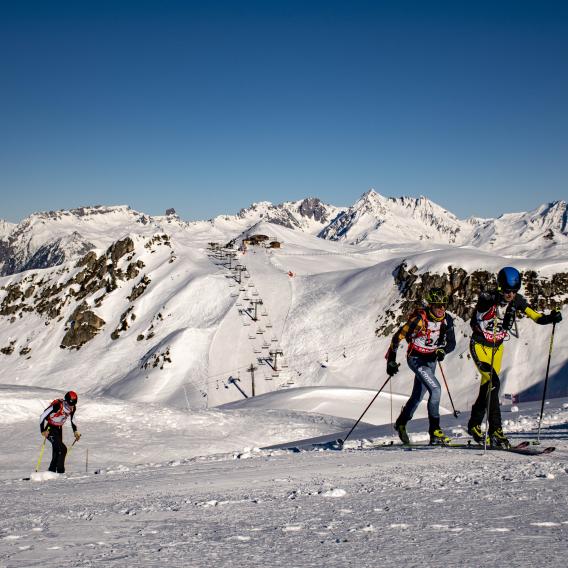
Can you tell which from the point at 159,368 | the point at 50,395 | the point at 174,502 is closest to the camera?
the point at 174,502

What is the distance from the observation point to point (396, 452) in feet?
34.6

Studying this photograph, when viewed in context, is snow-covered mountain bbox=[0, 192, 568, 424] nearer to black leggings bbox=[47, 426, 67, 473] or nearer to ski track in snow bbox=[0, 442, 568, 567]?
black leggings bbox=[47, 426, 67, 473]

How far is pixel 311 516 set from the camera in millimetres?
5918

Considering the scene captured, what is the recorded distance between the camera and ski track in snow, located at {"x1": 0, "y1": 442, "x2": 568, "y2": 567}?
14.9ft

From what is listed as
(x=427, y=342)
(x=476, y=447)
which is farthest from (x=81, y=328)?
(x=476, y=447)

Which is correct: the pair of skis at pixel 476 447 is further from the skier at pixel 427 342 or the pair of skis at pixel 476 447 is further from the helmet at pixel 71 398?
the helmet at pixel 71 398

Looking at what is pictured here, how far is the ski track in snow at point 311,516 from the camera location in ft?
14.9

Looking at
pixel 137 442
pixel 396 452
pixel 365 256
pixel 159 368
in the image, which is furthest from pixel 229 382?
pixel 365 256

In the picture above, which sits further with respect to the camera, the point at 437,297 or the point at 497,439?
the point at 437,297

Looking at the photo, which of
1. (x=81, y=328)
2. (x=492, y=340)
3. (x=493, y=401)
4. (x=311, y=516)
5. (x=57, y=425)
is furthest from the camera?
(x=81, y=328)

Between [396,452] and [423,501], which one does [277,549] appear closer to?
[423,501]

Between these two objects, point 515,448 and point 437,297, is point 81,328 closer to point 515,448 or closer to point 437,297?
point 437,297

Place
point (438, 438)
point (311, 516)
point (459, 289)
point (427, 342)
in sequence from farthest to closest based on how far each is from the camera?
1. point (459, 289)
2. point (438, 438)
3. point (427, 342)
4. point (311, 516)

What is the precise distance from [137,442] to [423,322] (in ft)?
48.8
